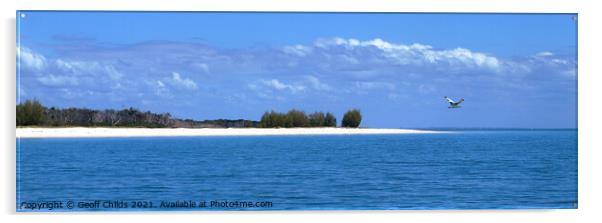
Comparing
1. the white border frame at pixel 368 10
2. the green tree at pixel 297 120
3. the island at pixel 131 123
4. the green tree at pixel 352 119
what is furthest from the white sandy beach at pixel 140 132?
the white border frame at pixel 368 10

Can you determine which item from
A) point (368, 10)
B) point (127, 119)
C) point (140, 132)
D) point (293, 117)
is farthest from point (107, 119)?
point (368, 10)

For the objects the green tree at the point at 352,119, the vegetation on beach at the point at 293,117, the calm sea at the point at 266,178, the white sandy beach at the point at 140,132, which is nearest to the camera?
the calm sea at the point at 266,178

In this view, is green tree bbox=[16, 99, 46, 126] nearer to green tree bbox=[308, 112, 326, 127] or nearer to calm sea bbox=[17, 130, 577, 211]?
calm sea bbox=[17, 130, 577, 211]

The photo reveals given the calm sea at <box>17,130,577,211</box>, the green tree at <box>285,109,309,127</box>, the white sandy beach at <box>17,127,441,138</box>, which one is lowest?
the calm sea at <box>17,130,577,211</box>

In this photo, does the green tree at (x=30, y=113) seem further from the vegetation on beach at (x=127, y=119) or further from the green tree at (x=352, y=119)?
the green tree at (x=352, y=119)

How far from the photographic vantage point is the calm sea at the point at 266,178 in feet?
36.1

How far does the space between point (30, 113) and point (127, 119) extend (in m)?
3.21

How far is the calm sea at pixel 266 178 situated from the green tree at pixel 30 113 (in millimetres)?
283

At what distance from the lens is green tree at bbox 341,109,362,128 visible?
45.9 feet

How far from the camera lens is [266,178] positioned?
13.7 meters

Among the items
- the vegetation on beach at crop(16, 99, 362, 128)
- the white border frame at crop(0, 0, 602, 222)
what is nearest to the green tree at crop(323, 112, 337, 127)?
the vegetation on beach at crop(16, 99, 362, 128)

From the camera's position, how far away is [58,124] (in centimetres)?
1271
